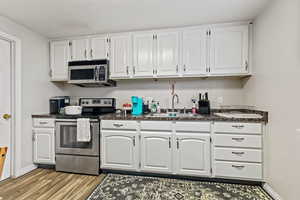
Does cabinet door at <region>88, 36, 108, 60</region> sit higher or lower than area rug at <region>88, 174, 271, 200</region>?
higher

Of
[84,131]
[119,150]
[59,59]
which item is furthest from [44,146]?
[59,59]

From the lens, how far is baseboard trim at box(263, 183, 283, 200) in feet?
5.67

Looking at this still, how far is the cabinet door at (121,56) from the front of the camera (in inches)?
105

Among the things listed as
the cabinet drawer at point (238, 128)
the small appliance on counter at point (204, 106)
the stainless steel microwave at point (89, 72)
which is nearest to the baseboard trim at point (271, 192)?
the cabinet drawer at point (238, 128)

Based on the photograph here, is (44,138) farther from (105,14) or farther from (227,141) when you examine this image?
(227,141)

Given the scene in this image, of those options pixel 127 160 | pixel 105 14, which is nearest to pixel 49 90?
pixel 105 14

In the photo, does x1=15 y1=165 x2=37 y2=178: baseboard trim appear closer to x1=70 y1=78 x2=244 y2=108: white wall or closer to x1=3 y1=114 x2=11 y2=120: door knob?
x1=3 y1=114 x2=11 y2=120: door knob

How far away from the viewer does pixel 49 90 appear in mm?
2961

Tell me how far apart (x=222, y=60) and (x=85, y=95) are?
8.44 ft

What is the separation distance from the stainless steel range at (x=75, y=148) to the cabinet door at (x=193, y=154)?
1210mm

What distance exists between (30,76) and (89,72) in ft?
3.03

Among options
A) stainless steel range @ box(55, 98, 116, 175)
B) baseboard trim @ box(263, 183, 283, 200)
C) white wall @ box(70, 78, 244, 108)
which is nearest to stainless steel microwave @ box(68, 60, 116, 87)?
white wall @ box(70, 78, 244, 108)

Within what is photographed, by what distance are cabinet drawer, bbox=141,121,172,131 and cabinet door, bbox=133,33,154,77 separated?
0.82 m

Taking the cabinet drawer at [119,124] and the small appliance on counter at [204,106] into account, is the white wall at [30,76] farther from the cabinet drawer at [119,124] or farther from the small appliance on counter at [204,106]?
the small appliance on counter at [204,106]
